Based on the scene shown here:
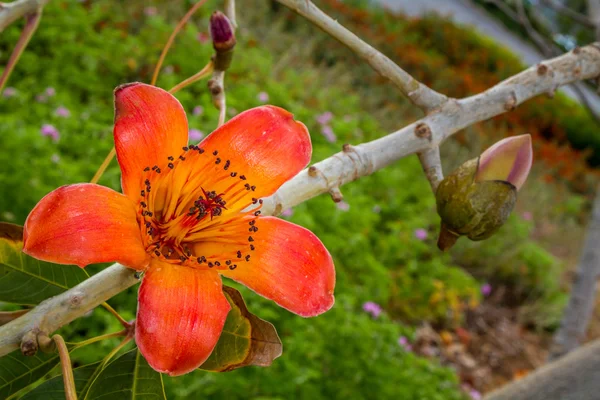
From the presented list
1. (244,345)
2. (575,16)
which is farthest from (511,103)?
(575,16)

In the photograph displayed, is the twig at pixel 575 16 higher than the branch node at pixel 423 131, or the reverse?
the branch node at pixel 423 131

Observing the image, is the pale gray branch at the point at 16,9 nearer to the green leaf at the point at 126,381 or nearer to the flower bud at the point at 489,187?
the green leaf at the point at 126,381

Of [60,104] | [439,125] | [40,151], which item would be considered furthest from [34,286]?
[60,104]

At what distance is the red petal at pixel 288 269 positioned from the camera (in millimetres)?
525

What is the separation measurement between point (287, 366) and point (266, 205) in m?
1.95

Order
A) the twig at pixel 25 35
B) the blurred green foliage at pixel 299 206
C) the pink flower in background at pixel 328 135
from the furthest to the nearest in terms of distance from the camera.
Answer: the pink flower in background at pixel 328 135
the blurred green foliage at pixel 299 206
the twig at pixel 25 35

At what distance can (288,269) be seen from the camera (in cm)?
54

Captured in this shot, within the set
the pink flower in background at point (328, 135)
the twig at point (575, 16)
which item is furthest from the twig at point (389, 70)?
the pink flower in background at point (328, 135)

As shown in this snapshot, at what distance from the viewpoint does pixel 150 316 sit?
454mm

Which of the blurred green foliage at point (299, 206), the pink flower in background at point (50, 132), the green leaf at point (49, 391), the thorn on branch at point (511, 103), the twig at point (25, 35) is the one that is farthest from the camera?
the pink flower in background at point (50, 132)

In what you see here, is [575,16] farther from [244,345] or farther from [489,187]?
[244,345]

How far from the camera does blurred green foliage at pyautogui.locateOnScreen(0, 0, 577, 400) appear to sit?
2.68m

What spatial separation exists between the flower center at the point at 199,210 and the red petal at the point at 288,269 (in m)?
0.01

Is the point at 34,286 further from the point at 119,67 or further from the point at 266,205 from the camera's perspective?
the point at 119,67
